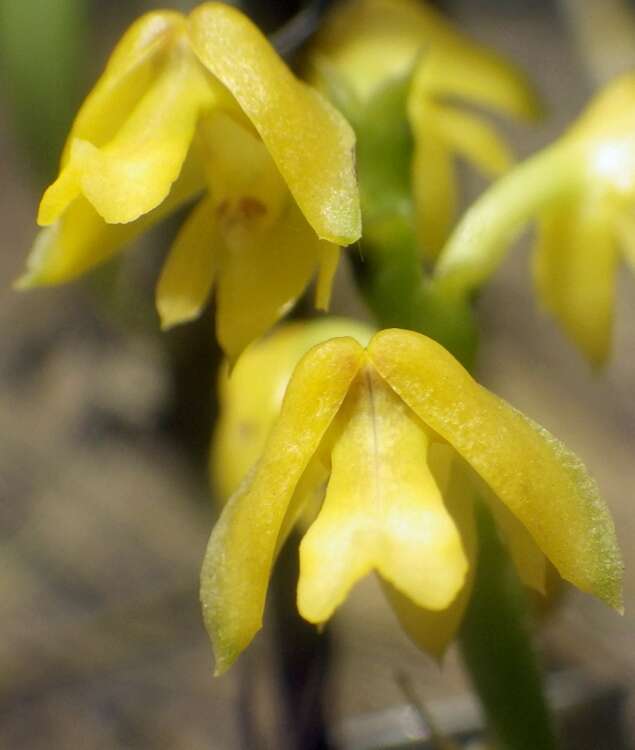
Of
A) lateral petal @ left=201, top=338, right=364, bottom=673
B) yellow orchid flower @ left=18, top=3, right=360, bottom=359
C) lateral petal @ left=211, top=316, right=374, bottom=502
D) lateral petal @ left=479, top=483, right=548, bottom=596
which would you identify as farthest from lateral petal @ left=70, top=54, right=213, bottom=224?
lateral petal @ left=211, top=316, right=374, bottom=502

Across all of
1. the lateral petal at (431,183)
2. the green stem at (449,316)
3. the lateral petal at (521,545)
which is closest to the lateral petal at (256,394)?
the lateral petal at (431,183)

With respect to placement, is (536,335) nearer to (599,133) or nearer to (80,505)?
(80,505)

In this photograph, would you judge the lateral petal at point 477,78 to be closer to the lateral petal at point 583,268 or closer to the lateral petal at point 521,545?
the lateral petal at point 583,268

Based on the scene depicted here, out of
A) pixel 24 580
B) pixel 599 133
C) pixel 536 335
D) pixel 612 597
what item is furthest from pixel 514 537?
pixel 536 335

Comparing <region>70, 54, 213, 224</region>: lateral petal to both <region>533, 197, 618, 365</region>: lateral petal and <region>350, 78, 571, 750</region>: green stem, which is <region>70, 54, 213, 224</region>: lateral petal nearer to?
<region>350, 78, 571, 750</region>: green stem

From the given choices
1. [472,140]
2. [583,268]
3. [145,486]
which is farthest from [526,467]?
[145,486]

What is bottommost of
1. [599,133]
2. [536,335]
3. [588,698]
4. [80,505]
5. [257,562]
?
[536,335]

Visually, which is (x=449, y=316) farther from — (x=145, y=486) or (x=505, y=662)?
(x=145, y=486)
